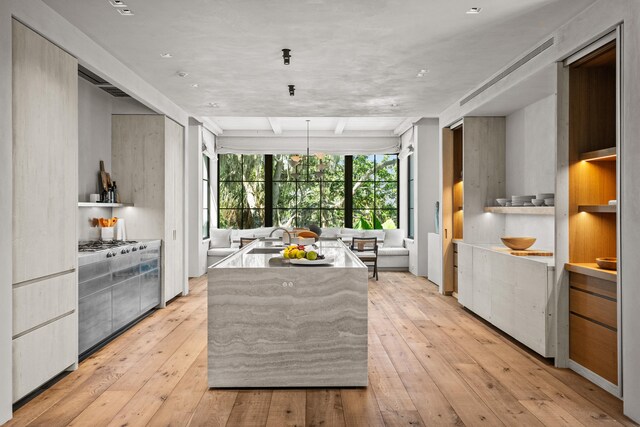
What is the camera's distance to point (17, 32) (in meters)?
3.26

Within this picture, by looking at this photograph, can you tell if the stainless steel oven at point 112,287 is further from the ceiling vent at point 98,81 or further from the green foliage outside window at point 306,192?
the green foliage outside window at point 306,192

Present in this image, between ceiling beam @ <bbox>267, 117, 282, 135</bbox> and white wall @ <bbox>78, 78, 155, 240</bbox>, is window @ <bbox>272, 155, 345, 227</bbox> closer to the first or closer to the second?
ceiling beam @ <bbox>267, 117, 282, 135</bbox>

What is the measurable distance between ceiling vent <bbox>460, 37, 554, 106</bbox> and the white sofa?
4.39m

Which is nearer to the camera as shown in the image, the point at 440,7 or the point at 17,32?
the point at 17,32

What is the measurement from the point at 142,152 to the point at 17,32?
10.6 ft

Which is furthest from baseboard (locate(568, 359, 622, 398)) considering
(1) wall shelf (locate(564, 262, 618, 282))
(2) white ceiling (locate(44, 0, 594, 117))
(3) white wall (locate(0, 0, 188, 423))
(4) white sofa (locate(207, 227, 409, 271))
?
(4) white sofa (locate(207, 227, 409, 271))

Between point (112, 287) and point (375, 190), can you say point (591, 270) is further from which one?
point (375, 190)

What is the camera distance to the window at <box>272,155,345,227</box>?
12.0m

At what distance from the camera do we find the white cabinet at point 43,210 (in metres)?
3.26

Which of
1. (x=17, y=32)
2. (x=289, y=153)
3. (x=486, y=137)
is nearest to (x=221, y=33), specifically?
(x=17, y=32)

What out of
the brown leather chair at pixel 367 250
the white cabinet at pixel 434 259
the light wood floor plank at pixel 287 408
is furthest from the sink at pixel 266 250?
the brown leather chair at pixel 367 250

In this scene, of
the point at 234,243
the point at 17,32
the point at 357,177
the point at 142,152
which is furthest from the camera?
the point at 357,177

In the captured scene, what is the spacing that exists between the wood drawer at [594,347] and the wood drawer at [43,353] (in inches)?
151

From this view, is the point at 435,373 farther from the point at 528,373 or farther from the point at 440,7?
the point at 440,7
